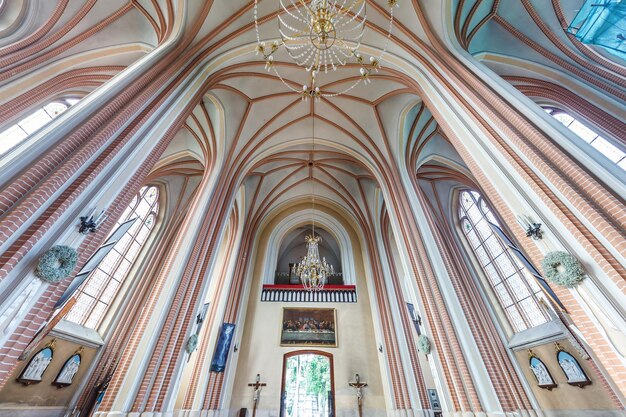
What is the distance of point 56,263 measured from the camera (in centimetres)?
296

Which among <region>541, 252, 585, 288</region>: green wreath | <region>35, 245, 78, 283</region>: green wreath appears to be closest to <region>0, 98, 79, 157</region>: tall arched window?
<region>35, 245, 78, 283</region>: green wreath

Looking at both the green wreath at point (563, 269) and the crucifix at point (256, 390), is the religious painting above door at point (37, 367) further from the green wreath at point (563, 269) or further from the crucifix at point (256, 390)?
the green wreath at point (563, 269)

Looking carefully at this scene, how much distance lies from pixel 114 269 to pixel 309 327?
27.6 ft

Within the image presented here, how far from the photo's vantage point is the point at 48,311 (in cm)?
302

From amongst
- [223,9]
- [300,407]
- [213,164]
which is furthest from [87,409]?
[223,9]

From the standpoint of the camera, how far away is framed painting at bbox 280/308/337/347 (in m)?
11.4

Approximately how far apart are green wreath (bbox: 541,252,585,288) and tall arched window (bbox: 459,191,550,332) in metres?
4.65

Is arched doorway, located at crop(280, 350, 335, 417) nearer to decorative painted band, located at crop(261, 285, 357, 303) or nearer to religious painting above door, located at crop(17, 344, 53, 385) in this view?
decorative painted band, located at crop(261, 285, 357, 303)

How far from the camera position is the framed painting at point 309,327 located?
11.4 metres

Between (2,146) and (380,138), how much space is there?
11.5m

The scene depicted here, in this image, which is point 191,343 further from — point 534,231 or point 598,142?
point 598,142

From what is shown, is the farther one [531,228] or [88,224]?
[531,228]

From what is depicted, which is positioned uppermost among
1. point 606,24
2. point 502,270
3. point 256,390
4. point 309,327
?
point 606,24

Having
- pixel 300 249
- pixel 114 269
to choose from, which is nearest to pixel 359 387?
pixel 300 249
